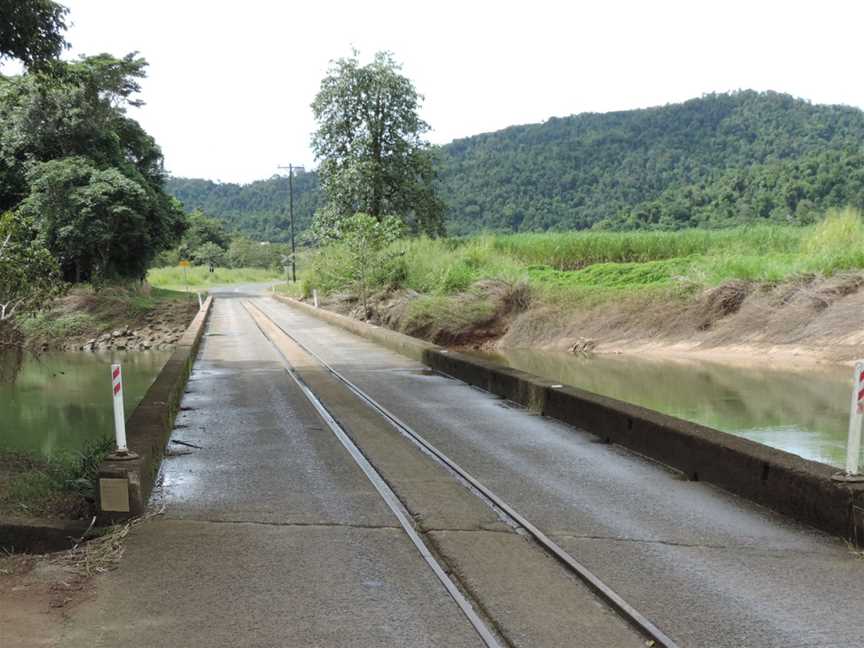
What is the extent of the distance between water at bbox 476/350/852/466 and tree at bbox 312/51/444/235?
25280mm

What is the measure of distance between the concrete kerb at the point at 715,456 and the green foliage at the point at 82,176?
3427 centimetres

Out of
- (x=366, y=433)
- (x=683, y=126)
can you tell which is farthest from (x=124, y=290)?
(x=683, y=126)

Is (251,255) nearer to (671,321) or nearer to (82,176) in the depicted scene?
(82,176)

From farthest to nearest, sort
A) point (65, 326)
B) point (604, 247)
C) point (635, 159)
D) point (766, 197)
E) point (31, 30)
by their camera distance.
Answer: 1. point (635, 159)
2. point (766, 197)
3. point (604, 247)
4. point (65, 326)
5. point (31, 30)

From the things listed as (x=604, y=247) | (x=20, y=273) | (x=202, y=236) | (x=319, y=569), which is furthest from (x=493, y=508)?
(x=202, y=236)

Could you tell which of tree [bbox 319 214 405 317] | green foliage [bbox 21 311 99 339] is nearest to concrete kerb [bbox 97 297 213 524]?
green foliage [bbox 21 311 99 339]

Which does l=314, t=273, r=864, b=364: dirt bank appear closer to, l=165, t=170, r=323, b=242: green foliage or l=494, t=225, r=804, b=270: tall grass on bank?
l=494, t=225, r=804, b=270: tall grass on bank

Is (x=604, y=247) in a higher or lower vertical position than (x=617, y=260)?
higher

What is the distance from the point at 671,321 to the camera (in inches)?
1151

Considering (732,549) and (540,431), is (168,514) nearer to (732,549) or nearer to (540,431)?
(732,549)

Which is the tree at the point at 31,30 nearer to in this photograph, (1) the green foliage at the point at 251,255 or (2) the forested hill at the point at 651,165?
(2) the forested hill at the point at 651,165

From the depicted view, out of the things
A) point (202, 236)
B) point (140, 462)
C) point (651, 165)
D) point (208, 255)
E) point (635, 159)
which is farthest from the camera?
point (202, 236)

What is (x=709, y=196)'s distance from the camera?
68.8 m

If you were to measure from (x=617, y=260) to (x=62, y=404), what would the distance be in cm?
2770
